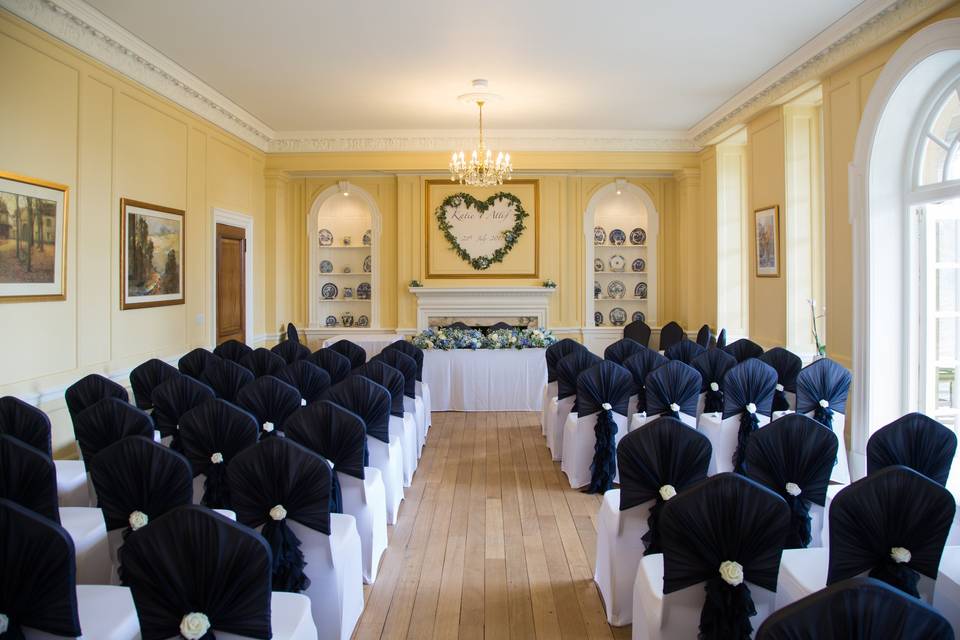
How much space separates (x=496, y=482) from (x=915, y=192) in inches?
155

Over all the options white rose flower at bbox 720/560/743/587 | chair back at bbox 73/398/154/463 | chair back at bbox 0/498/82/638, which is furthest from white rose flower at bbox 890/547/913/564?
chair back at bbox 73/398/154/463

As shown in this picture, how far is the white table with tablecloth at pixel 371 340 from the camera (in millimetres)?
9062

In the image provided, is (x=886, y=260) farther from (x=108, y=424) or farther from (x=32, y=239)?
(x=32, y=239)

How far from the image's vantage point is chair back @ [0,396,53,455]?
3260 mm

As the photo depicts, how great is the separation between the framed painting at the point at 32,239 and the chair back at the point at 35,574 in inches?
131

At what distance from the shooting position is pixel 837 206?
571 cm

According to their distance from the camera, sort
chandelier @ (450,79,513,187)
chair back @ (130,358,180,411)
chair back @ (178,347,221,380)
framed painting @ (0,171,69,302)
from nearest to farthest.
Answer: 1. framed painting @ (0,171,69,302)
2. chair back @ (130,358,180,411)
3. chair back @ (178,347,221,380)
4. chandelier @ (450,79,513,187)

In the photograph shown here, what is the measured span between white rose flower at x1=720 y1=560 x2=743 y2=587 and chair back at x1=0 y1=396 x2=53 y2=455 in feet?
10.3

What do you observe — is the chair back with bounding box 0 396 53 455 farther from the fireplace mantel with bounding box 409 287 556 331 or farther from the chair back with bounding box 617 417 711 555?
the fireplace mantel with bounding box 409 287 556 331

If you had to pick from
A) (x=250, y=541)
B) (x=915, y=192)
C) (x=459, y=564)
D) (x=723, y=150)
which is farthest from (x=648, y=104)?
(x=250, y=541)

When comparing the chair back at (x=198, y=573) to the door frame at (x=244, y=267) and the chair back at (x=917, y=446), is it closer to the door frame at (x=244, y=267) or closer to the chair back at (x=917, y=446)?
the chair back at (x=917, y=446)

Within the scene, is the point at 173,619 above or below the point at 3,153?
below

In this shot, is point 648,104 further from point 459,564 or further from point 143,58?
point 459,564

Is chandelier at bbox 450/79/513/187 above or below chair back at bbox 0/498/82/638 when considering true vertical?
above
